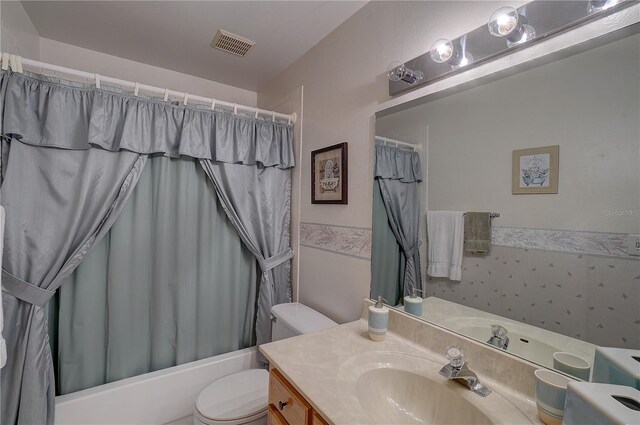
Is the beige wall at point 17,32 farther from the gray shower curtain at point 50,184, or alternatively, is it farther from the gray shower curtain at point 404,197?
the gray shower curtain at point 404,197

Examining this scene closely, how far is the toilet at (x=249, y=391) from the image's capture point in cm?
132

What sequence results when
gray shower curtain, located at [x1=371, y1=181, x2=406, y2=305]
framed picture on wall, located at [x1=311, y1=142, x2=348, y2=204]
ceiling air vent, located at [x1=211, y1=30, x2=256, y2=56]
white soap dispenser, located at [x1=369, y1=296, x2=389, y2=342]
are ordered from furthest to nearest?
ceiling air vent, located at [x1=211, y1=30, x2=256, y2=56], framed picture on wall, located at [x1=311, y1=142, x2=348, y2=204], gray shower curtain, located at [x1=371, y1=181, x2=406, y2=305], white soap dispenser, located at [x1=369, y1=296, x2=389, y2=342]

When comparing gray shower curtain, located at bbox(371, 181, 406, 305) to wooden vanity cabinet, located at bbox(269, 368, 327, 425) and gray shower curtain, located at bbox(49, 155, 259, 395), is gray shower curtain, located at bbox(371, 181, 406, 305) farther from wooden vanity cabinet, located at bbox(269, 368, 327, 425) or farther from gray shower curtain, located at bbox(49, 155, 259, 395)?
gray shower curtain, located at bbox(49, 155, 259, 395)

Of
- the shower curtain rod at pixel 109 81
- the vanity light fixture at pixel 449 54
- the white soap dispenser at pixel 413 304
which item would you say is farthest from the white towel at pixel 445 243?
the shower curtain rod at pixel 109 81

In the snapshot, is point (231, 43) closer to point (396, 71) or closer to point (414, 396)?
point (396, 71)

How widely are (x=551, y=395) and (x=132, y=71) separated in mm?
2867

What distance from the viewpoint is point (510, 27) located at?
863 millimetres

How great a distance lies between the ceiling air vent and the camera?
1.75 metres

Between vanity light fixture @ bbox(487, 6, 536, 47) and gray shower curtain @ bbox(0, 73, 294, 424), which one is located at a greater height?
vanity light fixture @ bbox(487, 6, 536, 47)

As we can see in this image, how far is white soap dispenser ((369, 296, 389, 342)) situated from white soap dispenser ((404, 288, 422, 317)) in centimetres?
12

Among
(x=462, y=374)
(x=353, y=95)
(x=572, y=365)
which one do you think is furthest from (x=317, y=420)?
(x=353, y=95)

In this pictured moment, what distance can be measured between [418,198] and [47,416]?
205cm

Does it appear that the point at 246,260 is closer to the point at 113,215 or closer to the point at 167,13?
the point at 113,215

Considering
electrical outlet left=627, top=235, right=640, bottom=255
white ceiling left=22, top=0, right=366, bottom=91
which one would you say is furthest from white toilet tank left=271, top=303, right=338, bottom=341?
white ceiling left=22, top=0, right=366, bottom=91
